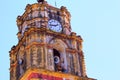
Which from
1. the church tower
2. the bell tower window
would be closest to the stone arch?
the church tower

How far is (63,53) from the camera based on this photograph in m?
40.0

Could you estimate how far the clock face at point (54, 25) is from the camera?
40747 millimetres

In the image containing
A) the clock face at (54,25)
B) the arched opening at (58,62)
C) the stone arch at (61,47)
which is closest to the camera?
the arched opening at (58,62)

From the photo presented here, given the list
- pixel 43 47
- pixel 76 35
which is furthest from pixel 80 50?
pixel 43 47

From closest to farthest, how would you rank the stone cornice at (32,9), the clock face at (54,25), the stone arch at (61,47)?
the stone arch at (61,47)
the clock face at (54,25)
the stone cornice at (32,9)

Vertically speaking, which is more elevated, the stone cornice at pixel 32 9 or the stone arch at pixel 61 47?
the stone cornice at pixel 32 9

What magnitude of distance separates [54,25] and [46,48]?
321 cm

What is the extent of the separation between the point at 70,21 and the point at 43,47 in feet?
20.2

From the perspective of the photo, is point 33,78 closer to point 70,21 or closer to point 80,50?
point 80,50

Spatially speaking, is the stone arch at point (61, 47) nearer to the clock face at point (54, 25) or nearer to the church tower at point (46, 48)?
the church tower at point (46, 48)

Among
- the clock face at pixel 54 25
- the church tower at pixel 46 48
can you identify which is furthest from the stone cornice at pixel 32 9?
the clock face at pixel 54 25

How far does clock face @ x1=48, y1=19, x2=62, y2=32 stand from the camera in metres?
40.7

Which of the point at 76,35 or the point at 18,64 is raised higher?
the point at 76,35

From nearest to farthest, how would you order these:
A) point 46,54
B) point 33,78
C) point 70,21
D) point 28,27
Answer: point 33,78 → point 46,54 → point 28,27 → point 70,21
